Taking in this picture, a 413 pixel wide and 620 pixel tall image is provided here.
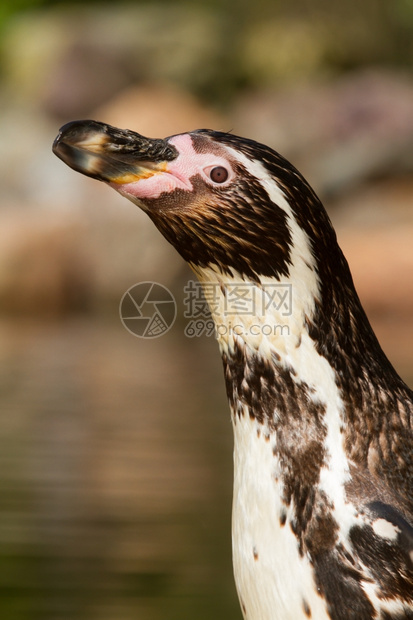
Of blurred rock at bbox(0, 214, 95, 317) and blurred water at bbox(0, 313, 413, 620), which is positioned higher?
blurred rock at bbox(0, 214, 95, 317)

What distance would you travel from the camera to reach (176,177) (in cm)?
187

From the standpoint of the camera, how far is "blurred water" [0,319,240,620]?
336cm

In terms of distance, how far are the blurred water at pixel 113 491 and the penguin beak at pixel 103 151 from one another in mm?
1680

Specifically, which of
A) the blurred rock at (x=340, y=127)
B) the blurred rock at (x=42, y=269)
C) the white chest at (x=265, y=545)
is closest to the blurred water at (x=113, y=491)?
the white chest at (x=265, y=545)

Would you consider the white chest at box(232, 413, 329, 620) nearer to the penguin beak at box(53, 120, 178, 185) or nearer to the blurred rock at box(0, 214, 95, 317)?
the penguin beak at box(53, 120, 178, 185)

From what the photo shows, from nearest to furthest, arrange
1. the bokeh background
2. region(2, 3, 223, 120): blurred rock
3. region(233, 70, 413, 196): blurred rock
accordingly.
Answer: the bokeh background
region(233, 70, 413, 196): blurred rock
region(2, 3, 223, 120): blurred rock

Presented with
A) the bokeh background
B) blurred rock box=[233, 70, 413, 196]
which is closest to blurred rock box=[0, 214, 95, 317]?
the bokeh background

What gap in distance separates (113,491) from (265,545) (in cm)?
253

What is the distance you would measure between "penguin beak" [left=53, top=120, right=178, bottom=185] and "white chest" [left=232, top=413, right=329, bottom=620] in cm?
45

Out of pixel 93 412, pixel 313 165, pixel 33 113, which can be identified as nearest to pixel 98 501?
pixel 93 412

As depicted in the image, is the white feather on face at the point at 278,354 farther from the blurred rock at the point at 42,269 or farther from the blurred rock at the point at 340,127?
the blurred rock at the point at 340,127

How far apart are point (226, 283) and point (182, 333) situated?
8.51 metres

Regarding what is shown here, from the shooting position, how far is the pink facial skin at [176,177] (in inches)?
73.4

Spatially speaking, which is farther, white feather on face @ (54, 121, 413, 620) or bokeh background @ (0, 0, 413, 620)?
bokeh background @ (0, 0, 413, 620)
